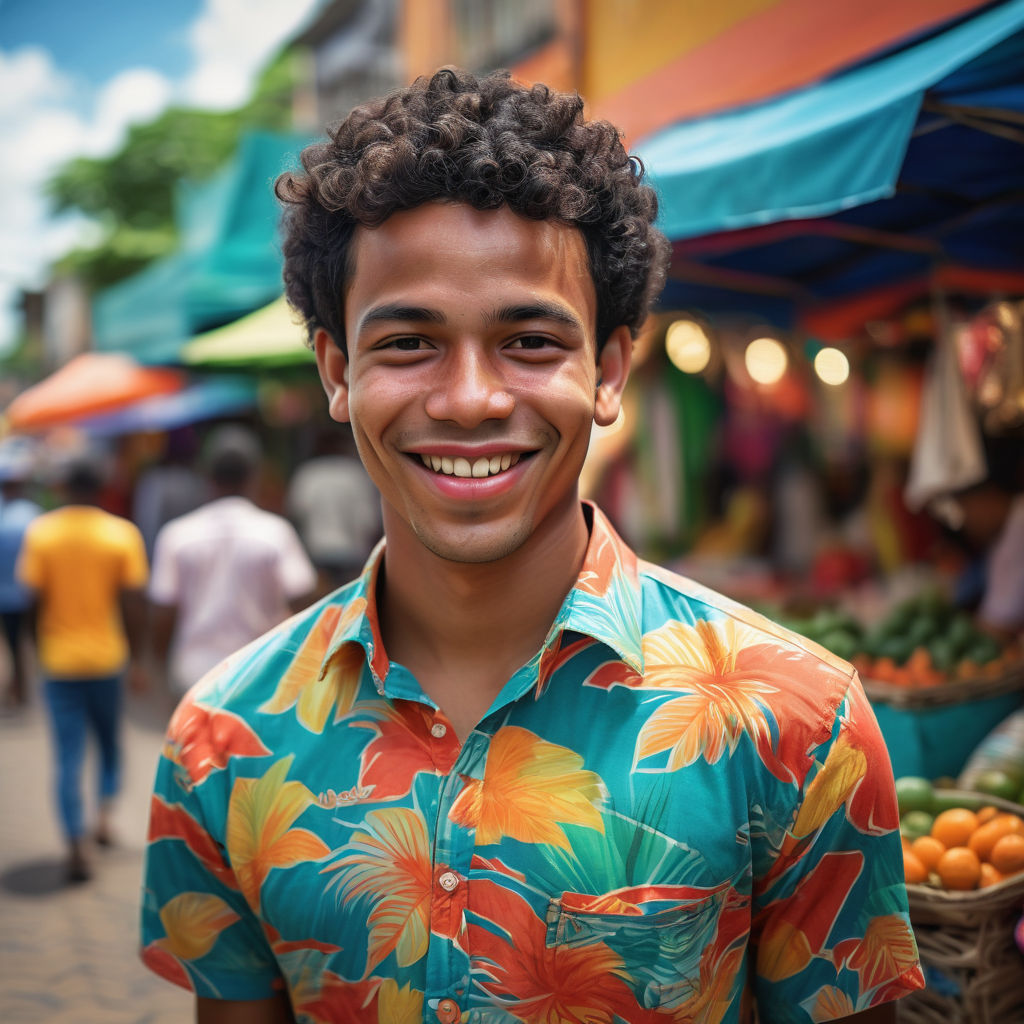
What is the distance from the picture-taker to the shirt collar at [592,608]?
4.93 ft

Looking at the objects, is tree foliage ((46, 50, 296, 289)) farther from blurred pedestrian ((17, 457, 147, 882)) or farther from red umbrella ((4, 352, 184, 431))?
blurred pedestrian ((17, 457, 147, 882))

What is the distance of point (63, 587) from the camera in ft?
17.5

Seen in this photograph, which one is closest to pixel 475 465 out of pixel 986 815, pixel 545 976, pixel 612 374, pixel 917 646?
pixel 612 374

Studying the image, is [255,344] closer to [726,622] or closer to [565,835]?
[726,622]

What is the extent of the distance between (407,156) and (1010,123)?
2788mm

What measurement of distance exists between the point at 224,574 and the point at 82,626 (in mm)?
885

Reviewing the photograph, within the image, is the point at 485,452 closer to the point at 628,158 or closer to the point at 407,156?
the point at 407,156

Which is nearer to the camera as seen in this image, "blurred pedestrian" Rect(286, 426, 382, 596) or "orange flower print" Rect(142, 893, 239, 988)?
"orange flower print" Rect(142, 893, 239, 988)

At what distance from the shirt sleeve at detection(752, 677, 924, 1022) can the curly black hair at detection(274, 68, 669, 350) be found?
76 cm

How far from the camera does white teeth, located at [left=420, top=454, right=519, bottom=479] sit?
4.85 feet

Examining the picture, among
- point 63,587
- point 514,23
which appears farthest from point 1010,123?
point 514,23

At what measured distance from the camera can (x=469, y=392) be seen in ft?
4.74

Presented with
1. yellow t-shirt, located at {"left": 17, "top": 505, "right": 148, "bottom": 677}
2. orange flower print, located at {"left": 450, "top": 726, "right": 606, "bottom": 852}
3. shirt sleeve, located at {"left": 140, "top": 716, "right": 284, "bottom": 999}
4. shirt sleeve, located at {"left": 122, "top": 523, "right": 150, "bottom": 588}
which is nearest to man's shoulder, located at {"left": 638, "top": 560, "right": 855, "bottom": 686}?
orange flower print, located at {"left": 450, "top": 726, "right": 606, "bottom": 852}

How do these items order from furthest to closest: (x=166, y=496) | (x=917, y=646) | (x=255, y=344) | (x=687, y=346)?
1. (x=166, y=496)
2. (x=255, y=344)
3. (x=687, y=346)
4. (x=917, y=646)
